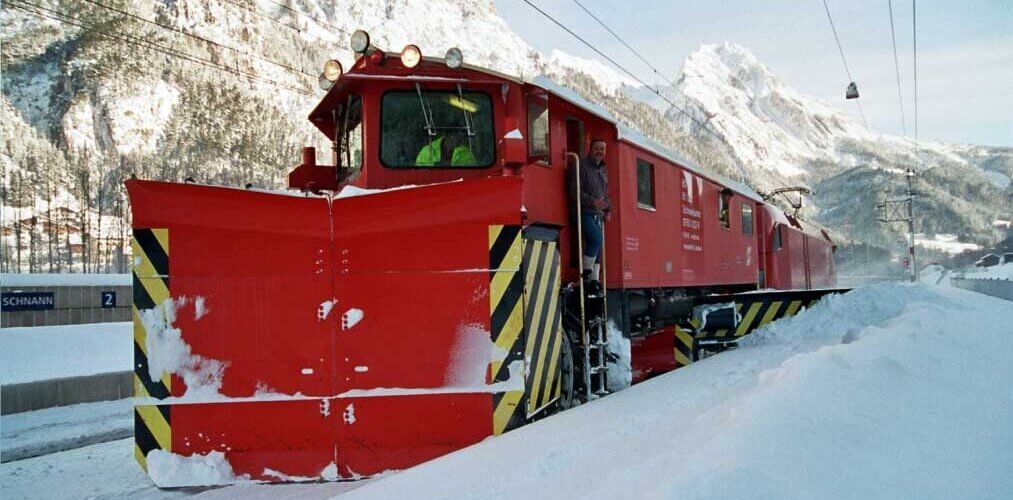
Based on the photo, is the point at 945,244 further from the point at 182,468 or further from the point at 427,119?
the point at 182,468

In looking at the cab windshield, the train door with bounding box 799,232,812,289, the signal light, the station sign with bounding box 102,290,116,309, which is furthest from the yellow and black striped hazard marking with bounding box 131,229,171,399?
the signal light

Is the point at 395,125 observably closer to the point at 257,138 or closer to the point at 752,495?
the point at 752,495

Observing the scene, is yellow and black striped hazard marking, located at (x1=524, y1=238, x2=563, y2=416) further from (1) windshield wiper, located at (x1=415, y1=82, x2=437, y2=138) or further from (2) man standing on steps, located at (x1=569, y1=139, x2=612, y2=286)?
(1) windshield wiper, located at (x1=415, y1=82, x2=437, y2=138)

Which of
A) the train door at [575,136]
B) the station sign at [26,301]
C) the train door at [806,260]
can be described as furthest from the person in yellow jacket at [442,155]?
the train door at [806,260]

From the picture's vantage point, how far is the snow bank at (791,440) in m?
2.54

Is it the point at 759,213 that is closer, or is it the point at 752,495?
the point at 752,495

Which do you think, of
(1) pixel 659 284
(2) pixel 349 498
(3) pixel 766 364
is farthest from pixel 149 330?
(1) pixel 659 284

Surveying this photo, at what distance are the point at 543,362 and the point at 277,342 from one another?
1827mm

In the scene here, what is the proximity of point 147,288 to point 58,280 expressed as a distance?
827 centimetres

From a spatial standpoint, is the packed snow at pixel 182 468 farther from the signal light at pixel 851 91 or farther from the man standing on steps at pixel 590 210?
the signal light at pixel 851 91

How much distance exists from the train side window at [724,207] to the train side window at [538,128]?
5635mm

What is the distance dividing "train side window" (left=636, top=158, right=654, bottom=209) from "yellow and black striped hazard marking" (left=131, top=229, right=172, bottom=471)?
188 inches

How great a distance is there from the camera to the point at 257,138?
6888 centimetres

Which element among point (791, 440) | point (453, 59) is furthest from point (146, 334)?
point (791, 440)
